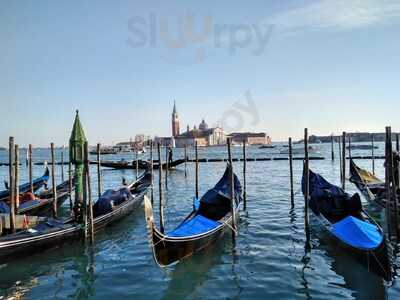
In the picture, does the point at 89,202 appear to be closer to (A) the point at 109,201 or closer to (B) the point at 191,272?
(A) the point at 109,201

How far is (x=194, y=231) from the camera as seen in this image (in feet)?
24.4

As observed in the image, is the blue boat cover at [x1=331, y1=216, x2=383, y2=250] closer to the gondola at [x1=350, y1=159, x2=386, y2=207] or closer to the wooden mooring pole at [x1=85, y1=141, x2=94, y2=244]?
the gondola at [x1=350, y1=159, x2=386, y2=207]

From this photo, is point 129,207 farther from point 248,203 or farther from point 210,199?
point 248,203

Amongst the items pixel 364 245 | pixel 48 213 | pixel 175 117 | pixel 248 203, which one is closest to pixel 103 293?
pixel 364 245

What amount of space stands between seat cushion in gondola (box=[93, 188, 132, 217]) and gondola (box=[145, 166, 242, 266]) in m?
2.30

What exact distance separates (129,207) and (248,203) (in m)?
4.48

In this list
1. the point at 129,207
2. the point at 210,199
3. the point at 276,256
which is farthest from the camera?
the point at 129,207

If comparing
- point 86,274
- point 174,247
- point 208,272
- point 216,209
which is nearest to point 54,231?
point 86,274

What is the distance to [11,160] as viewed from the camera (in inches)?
335

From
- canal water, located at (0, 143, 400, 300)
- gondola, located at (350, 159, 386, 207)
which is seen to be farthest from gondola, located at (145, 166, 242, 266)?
gondola, located at (350, 159, 386, 207)

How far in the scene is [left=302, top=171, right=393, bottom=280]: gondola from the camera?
5.81m

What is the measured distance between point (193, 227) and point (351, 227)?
297 cm

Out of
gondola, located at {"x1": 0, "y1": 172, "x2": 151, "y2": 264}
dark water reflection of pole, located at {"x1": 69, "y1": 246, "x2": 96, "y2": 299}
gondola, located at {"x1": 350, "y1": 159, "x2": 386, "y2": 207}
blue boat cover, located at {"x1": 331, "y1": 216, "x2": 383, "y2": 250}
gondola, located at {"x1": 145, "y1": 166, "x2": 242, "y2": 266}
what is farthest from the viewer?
gondola, located at {"x1": 350, "y1": 159, "x2": 386, "y2": 207}

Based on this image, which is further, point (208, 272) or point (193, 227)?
point (193, 227)
